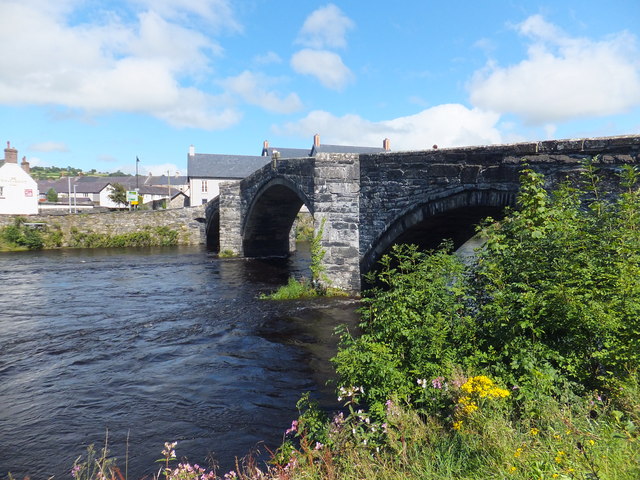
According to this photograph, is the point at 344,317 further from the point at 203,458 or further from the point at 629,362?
the point at 629,362

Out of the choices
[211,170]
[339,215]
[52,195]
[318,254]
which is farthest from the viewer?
[52,195]

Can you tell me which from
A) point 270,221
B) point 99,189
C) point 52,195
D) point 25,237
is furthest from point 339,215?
point 99,189

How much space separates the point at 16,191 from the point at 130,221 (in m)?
20.7

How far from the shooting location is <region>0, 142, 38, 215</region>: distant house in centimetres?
4309

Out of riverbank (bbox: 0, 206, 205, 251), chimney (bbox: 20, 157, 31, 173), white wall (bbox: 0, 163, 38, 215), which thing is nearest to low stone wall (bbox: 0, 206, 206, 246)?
riverbank (bbox: 0, 206, 205, 251)

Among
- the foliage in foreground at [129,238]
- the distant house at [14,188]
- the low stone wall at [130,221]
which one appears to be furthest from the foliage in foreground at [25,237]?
the distant house at [14,188]

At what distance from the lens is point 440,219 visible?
456 inches

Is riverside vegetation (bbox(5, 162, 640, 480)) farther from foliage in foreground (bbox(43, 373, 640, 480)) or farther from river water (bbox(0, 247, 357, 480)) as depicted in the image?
river water (bbox(0, 247, 357, 480))

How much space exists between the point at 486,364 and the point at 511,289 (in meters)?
0.84

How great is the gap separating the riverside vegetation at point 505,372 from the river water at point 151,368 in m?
0.65

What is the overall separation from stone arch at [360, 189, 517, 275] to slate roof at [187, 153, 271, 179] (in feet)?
149

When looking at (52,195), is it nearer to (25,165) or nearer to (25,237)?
(25,165)

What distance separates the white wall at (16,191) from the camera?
43.1 meters

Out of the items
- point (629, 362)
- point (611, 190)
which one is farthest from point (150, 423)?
point (611, 190)
